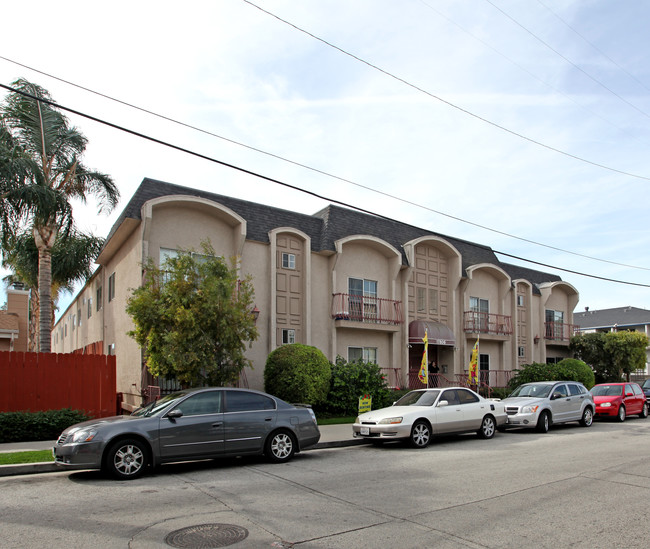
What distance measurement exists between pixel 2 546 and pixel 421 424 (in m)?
9.30

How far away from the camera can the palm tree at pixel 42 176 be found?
17312mm

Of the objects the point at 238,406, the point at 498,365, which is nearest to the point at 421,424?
the point at 238,406

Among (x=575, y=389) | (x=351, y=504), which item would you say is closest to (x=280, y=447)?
(x=351, y=504)

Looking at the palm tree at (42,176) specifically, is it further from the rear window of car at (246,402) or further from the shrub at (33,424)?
the rear window of car at (246,402)

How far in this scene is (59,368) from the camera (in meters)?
15.6

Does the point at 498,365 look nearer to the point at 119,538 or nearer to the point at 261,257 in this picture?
the point at 261,257

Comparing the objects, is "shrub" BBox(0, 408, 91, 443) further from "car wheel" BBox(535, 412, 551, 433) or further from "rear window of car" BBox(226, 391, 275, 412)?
"car wheel" BBox(535, 412, 551, 433)

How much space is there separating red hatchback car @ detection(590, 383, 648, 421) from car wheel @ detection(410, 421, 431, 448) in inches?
385

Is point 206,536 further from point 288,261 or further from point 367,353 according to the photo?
point 367,353

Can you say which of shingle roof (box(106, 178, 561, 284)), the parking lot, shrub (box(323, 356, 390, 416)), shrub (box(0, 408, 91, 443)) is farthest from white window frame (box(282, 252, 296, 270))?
the parking lot

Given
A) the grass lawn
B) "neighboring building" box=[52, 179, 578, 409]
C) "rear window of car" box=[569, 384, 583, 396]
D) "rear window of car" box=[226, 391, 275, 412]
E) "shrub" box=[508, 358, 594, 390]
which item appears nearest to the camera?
the grass lawn

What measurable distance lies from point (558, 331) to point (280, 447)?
1083 inches

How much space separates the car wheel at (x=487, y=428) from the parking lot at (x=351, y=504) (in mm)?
3152

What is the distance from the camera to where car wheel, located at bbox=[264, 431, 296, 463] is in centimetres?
1080
